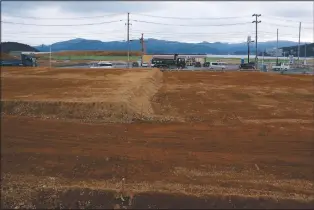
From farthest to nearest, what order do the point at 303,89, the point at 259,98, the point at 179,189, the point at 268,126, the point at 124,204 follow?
the point at 303,89
the point at 259,98
the point at 268,126
the point at 179,189
the point at 124,204

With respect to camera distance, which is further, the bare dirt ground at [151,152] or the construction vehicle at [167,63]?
the construction vehicle at [167,63]

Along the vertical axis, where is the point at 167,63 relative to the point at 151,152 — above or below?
above

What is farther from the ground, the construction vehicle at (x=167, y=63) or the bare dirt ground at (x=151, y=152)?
the construction vehicle at (x=167, y=63)

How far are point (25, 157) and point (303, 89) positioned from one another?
22201 millimetres

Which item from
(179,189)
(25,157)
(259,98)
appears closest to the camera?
(179,189)

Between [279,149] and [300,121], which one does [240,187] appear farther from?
[300,121]

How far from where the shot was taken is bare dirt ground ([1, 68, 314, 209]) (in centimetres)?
849

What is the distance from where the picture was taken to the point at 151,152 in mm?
11586

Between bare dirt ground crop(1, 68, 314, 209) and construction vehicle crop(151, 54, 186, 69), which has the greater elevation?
construction vehicle crop(151, 54, 186, 69)

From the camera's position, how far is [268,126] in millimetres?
15656

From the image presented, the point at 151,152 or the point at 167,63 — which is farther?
the point at 167,63

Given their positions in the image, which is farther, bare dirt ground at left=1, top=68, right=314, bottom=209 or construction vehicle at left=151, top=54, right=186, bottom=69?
construction vehicle at left=151, top=54, right=186, bottom=69

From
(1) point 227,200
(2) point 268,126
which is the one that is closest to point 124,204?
(1) point 227,200

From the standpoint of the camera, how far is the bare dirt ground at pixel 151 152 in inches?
334
